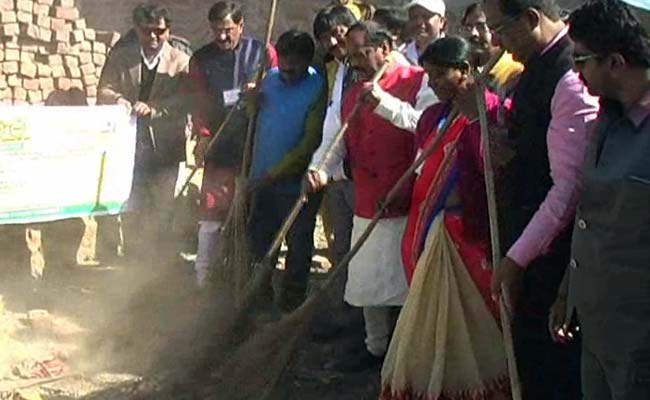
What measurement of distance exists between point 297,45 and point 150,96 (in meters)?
1.53

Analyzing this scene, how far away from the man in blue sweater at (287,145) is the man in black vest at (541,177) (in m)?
2.47

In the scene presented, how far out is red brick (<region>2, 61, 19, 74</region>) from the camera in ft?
25.7

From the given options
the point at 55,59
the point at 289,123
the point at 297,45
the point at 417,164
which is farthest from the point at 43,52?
the point at 417,164

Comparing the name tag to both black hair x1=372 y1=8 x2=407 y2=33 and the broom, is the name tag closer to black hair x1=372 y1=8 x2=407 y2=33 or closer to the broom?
black hair x1=372 y1=8 x2=407 y2=33

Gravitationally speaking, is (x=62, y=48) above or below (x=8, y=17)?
below

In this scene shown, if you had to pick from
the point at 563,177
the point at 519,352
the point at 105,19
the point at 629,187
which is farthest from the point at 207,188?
the point at 105,19

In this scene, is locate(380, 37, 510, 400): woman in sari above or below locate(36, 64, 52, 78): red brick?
above

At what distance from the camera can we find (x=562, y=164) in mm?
3713

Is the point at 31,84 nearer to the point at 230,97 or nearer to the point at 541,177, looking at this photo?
the point at 230,97

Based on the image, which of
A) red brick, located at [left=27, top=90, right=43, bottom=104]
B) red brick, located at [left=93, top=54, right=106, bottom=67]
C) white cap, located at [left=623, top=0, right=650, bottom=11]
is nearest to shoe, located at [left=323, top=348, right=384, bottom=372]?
white cap, located at [left=623, top=0, right=650, bottom=11]

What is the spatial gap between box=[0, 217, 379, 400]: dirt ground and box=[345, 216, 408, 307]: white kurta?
0.40 meters

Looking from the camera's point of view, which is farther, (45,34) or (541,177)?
(45,34)

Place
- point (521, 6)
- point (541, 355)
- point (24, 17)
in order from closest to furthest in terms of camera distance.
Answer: point (521, 6), point (541, 355), point (24, 17)

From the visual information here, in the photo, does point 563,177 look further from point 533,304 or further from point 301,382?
point 301,382
